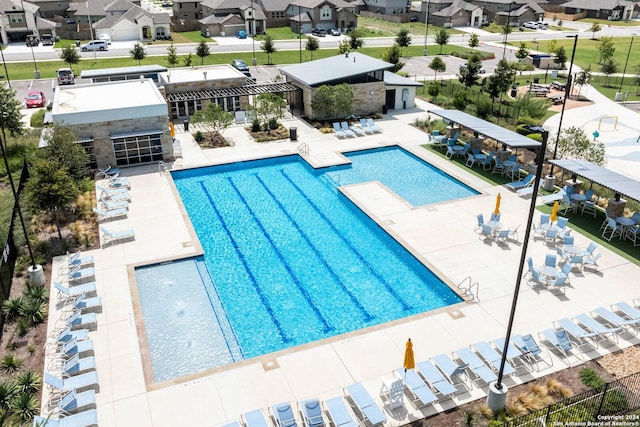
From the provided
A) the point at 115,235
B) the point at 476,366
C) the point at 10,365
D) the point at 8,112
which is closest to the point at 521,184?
the point at 476,366

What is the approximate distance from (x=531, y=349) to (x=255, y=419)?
760cm

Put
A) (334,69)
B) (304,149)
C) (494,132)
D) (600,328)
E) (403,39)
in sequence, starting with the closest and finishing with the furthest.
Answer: (600,328)
(494,132)
(304,149)
(334,69)
(403,39)

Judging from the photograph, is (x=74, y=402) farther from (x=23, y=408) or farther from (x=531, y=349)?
(x=531, y=349)

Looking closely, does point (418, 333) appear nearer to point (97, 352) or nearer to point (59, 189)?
point (97, 352)

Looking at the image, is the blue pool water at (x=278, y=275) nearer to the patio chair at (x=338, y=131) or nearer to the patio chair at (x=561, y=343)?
the patio chair at (x=561, y=343)

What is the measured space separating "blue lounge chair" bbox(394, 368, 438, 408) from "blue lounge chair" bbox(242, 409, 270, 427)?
3.56 m

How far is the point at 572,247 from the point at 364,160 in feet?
42.4

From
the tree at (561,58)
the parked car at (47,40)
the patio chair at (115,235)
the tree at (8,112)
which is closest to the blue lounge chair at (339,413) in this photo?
the patio chair at (115,235)

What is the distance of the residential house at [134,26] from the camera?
68.8 metres

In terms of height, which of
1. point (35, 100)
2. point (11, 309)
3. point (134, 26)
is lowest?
point (11, 309)

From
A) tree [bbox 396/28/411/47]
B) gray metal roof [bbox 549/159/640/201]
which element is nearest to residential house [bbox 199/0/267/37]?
tree [bbox 396/28/411/47]

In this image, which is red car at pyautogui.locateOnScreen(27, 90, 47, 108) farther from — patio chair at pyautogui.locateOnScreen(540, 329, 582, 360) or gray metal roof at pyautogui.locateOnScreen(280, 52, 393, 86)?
patio chair at pyautogui.locateOnScreen(540, 329, 582, 360)

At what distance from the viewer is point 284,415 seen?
11820 mm

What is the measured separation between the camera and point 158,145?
28047 mm
